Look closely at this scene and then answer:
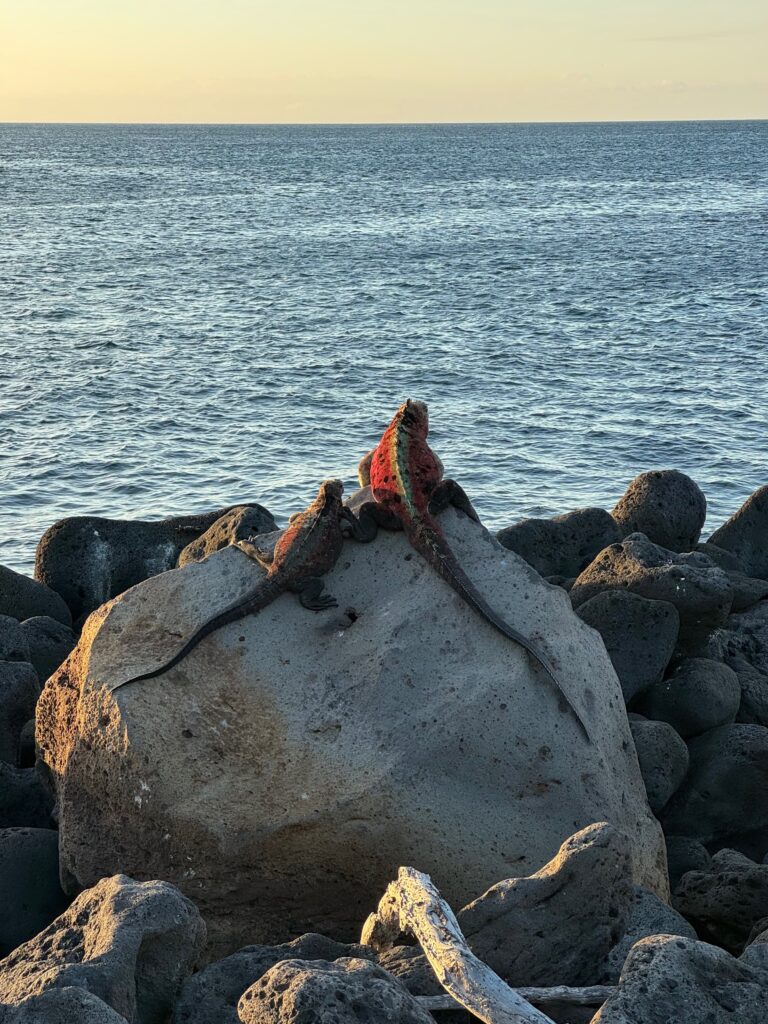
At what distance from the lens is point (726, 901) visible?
6.30 meters

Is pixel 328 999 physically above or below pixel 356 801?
above

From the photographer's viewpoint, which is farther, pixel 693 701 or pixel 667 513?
pixel 667 513

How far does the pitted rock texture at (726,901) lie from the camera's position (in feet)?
20.2

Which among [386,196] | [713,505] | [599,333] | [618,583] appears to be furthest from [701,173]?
[618,583]

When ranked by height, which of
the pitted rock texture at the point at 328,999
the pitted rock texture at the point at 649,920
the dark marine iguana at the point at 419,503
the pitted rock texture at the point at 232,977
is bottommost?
the pitted rock texture at the point at 649,920

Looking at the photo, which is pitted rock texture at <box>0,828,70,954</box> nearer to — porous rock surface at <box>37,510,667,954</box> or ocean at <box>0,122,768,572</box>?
porous rock surface at <box>37,510,667,954</box>

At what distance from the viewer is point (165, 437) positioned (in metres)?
20.8

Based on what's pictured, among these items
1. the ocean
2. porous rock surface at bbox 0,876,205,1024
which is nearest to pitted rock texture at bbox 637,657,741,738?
porous rock surface at bbox 0,876,205,1024

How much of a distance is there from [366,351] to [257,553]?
2087 centimetres

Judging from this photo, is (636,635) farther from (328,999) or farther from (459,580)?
(328,999)

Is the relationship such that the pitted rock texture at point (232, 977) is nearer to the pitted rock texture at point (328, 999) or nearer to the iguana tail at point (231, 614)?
the pitted rock texture at point (328, 999)

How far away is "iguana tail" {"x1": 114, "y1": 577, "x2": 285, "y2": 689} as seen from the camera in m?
6.67

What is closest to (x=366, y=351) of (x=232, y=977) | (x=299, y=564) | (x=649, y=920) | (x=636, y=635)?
(x=636, y=635)

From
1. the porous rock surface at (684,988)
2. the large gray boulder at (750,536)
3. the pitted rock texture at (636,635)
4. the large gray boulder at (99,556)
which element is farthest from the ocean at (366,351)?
the porous rock surface at (684,988)
